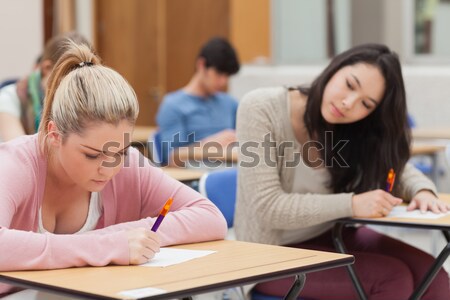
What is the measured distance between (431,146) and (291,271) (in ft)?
12.6

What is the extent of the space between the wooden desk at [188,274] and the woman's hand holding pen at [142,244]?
0.03 m

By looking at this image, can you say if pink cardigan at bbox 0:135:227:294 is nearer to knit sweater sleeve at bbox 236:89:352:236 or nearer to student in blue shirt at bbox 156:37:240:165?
knit sweater sleeve at bbox 236:89:352:236

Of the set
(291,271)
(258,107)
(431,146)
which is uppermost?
(258,107)

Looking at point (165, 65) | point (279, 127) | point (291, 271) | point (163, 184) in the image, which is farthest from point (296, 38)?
point (291, 271)

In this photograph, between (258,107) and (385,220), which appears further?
Result: (258,107)

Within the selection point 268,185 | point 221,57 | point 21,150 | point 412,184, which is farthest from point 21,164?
point 221,57

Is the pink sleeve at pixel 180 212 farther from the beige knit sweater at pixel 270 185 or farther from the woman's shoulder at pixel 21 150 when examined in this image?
the beige knit sweater at pixel 270 185

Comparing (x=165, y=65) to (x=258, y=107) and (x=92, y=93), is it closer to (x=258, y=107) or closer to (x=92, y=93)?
(x=258, y=107)

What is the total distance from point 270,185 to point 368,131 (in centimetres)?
48

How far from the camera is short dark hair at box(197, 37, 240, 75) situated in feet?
18.8

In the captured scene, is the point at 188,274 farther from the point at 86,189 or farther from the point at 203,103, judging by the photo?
the point at 203,103

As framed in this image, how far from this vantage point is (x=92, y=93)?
1964 millimetres


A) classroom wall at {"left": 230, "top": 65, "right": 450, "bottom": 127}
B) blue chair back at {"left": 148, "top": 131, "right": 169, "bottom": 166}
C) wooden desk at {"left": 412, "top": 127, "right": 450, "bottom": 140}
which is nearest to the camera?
blue chair back at {"left": 148, "top": 131, "right": 169, "bottom": 166}

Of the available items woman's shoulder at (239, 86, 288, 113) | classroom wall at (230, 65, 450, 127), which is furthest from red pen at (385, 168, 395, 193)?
classroom wall at (230, 65, 450, 127)
